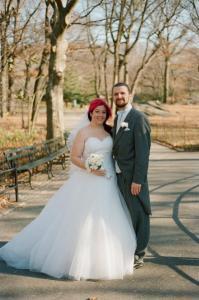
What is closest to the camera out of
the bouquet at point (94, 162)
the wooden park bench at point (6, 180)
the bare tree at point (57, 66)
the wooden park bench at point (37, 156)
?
the bouquet at point (94, 162)

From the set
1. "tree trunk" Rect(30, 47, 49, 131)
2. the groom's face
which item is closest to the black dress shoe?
the groom's face

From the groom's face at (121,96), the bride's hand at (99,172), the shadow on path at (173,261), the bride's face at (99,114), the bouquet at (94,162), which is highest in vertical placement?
the groom's face at (121,96)

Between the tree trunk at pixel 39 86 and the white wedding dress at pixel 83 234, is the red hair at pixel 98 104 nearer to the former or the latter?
the white wedding dress at pixel 83 234

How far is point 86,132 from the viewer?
5.83 meters

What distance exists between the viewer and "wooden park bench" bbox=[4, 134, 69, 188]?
1106cm

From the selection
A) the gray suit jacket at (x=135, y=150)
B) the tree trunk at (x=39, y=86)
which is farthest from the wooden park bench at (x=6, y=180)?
the tree trunk at (x=39, y=86)

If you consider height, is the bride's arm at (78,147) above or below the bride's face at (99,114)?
below

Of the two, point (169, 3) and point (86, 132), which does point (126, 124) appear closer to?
point (86, 132)

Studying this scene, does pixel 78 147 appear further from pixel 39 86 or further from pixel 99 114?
pixel 39 86

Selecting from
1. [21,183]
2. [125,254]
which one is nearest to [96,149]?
[125,254]

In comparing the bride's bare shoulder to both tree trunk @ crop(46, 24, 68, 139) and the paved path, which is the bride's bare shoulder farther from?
tree trunk @ crop(46, 24, 68, 139)

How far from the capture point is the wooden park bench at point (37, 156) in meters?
11.1

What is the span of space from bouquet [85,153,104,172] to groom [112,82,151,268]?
0.65 feet

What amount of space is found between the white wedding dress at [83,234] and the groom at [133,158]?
127 millimetres
